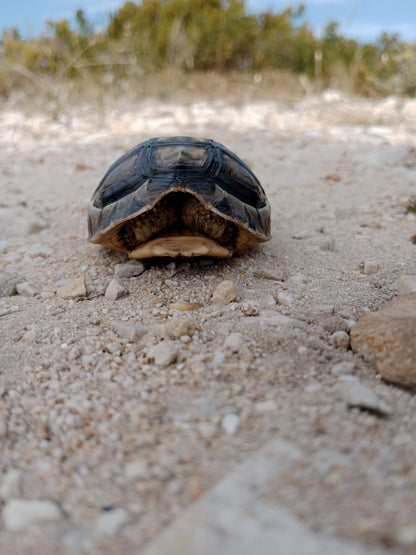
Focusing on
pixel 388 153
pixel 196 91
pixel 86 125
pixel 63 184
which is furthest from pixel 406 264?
pixel 196 91

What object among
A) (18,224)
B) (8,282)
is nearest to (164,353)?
(8,282)

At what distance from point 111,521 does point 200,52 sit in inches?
376

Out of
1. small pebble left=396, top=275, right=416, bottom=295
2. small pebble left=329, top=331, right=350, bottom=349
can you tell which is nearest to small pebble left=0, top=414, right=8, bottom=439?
small pebble left=329, top=331, right=350, bottom=349

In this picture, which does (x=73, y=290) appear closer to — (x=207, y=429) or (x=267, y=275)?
(x=267, y=275)

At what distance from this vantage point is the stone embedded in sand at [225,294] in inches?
83.0

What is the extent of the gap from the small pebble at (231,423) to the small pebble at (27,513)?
0.48 meters

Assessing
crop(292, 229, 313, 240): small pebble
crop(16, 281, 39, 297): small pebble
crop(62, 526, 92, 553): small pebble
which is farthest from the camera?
crop(292, 229, 313, 240): small pebble

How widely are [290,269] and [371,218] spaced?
126cm

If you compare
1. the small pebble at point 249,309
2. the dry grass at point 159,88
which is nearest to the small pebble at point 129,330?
the small pebble at point 249,309

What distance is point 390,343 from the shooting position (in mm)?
1604

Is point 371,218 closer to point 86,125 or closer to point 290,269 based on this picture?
point 290,269

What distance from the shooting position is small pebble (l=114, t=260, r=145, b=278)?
7.95 feet

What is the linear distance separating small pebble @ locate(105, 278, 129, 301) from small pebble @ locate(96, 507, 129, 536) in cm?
121

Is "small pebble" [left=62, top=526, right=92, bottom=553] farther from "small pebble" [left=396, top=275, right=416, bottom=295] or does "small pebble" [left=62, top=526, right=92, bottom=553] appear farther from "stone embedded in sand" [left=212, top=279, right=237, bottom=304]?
"small pebble" [left=396, top=275, right=416, bottom=295]
